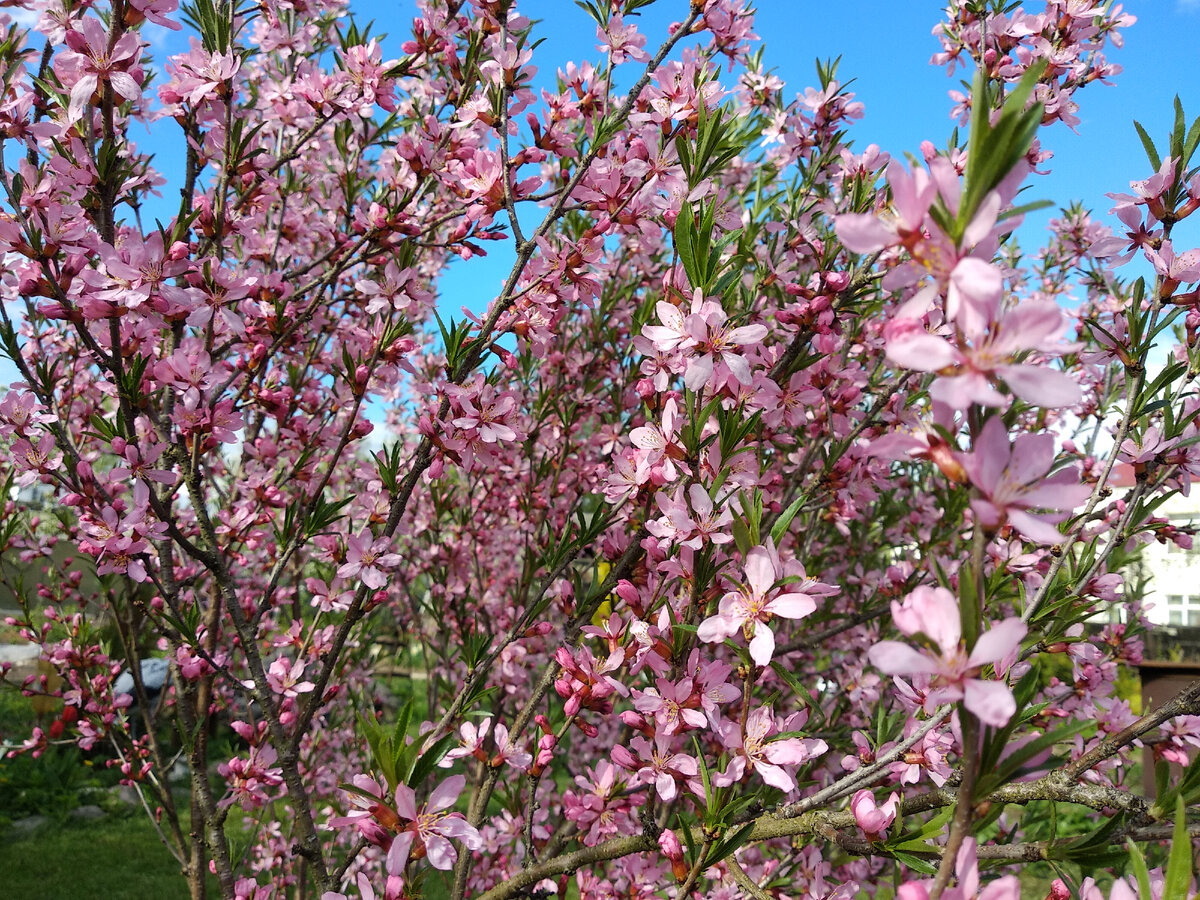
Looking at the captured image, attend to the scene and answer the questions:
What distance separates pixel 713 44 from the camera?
252 cm

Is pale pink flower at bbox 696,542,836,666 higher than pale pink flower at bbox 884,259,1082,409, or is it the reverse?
pale pink flower at bbox 884,259,1082,409

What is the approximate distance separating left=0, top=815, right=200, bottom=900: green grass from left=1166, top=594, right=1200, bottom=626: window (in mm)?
27836

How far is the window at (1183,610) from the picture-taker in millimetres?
24000

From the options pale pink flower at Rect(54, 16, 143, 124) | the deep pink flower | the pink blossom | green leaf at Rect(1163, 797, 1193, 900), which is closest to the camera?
green leaf at Rect(1163, 797, 1193, 900)

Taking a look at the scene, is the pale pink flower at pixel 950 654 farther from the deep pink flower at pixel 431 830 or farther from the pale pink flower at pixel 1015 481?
the deep pink flower at pixel 431 830

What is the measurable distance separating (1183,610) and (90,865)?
29.9m

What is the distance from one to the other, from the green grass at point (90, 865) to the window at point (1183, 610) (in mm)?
27836

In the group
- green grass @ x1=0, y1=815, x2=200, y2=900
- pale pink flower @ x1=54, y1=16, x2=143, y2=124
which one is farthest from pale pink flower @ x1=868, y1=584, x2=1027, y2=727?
green grass @ x1=0, y1=815, x2=200, y2=900

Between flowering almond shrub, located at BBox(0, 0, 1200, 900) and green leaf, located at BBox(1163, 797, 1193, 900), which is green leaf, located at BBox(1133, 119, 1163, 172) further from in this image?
green leaf, located at BBox(1163, 797, 1193, 900)

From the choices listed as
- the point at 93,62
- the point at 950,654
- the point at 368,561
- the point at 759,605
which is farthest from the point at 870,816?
the point at 93,62

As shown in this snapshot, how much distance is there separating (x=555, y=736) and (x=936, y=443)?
149 centimetres

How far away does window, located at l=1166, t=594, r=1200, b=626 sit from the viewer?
24.0 m

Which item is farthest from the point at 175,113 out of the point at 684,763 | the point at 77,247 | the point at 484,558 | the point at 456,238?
the point at 484,558

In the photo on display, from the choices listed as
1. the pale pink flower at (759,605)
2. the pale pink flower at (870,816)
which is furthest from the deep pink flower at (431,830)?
the pale pink flower at (870,816)
